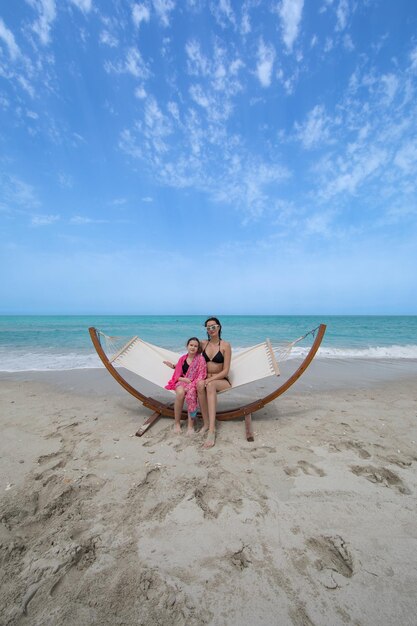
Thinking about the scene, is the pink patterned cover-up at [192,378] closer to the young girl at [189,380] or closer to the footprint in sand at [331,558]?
the young girl at [189,380]

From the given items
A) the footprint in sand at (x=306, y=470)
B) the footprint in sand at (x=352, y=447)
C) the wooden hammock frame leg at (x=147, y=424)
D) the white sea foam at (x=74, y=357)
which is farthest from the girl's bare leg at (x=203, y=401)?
the white sea foam at (x=74, y=357)

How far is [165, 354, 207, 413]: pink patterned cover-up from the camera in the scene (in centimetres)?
332

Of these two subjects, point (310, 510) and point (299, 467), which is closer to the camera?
point (310, 510)

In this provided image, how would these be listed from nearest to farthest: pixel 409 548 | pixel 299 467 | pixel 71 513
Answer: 1. pixel 409 548
2. pixel 71 513
3. pixel 299 467

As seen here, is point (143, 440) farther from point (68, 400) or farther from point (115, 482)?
point (68, 400)

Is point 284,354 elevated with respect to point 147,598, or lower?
elevated

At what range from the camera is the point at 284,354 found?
151 inches

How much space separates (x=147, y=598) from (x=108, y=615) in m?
0.18

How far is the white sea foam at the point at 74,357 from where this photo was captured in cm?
709

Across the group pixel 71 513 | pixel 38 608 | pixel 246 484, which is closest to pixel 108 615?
pixel 38 608

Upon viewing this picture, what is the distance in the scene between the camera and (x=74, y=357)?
843 centimetres

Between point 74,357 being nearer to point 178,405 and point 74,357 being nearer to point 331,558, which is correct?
point 178,405

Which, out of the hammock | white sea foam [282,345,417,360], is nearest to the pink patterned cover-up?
the hammock

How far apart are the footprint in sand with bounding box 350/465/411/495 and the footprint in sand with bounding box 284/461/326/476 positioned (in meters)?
0.30
